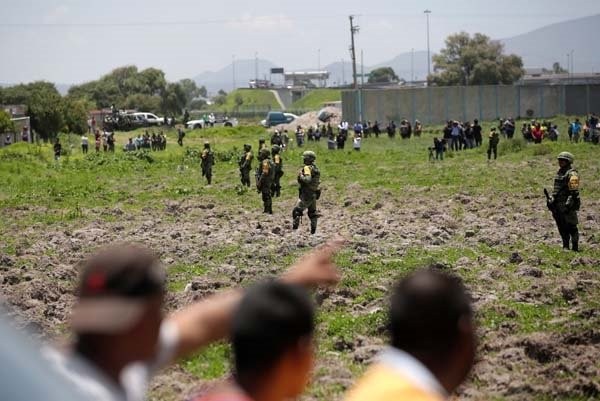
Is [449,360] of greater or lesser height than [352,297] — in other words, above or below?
above

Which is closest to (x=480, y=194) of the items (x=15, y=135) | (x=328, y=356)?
(x=328, y=356)

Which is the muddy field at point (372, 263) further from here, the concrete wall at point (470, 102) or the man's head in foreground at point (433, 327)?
the concrete wall at point (470, 102)

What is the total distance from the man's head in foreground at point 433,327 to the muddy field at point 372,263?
4817 mm

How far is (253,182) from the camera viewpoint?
29656 mm

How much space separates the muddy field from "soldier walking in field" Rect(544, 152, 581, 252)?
33 cm

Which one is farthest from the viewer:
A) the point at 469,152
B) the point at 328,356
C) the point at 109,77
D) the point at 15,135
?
the point at 109,77

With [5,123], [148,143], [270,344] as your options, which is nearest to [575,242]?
[270,344]

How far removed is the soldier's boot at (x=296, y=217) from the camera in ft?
61.0

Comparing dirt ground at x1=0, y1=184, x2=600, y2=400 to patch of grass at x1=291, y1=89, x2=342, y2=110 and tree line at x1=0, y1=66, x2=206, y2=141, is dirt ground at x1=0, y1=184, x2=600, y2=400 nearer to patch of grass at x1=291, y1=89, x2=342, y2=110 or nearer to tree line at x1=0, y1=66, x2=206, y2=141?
tree line at x1=0, y1=66, x2=206, y2=141

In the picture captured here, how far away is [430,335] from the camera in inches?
123

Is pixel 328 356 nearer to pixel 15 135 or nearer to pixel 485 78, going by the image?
pixel 15 135

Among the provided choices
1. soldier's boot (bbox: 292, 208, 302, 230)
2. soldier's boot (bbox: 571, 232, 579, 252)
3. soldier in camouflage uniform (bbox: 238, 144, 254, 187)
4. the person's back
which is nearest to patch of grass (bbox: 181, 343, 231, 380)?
→ the person's back

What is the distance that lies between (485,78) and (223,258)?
98204 millimetres

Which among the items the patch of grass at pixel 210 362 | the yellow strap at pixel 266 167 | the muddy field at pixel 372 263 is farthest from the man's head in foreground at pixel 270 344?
the yellow strap at pixel 266 167
